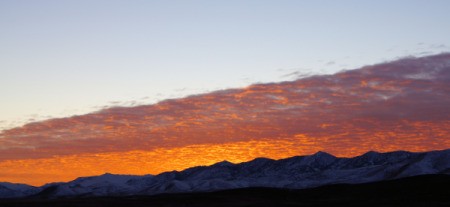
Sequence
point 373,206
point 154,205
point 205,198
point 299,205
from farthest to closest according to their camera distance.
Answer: point 205,198 < point 154,205 < point 299,205 < point 373,206

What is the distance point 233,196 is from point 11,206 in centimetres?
5697

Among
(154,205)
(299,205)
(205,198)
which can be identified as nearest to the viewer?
(299,205)

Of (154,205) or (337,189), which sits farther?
(337,189)

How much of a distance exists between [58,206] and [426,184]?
8951 cm

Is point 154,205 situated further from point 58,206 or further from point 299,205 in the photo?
point 299,205

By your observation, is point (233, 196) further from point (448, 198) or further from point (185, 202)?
point (448, 198)

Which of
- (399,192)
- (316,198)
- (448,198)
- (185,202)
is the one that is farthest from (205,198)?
(448,198)

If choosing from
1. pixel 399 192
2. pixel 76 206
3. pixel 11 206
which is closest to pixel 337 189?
pixel 399 192

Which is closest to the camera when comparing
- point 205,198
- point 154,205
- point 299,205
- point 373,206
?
point 373,206

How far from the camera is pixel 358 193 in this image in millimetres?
149375

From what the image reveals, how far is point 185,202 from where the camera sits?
14750 cm

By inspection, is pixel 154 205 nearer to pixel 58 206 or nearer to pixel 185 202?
pixel 185 202

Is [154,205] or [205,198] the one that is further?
[205,198]

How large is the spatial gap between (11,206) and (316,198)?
73977mm
